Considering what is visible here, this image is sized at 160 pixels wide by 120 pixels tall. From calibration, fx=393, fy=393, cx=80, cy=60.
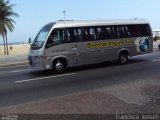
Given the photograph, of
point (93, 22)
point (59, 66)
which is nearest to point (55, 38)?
point (59, 66)

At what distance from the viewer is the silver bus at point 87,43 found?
19109 mm

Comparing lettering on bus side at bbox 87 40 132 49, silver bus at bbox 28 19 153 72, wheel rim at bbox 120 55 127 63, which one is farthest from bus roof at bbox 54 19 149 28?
wheel rim at bbox 120 55 127 63

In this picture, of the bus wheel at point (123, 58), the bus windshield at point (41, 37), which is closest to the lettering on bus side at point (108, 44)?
the bus wheel at point (123, 58)

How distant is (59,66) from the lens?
63.6 feet

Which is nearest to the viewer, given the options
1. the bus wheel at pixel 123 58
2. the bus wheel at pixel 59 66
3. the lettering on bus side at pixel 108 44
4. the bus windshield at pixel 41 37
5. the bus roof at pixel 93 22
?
the bus windshield at pixel 41 37

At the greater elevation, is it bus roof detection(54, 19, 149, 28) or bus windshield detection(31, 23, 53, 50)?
bus roof detection(54, 19, 149, 28)

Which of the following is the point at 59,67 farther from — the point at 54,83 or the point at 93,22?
the point at 54,83

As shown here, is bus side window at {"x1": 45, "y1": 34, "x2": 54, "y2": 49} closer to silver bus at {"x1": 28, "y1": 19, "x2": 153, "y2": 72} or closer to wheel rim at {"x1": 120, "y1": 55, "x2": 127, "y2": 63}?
silver bus at {"x1": 28, "y1": 19, "x2": 153, "y2": 72}

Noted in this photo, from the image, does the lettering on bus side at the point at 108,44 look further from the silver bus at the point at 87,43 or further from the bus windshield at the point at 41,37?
the bus windshield at the point at 41,37

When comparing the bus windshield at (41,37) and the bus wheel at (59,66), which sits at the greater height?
the bus windshield at (41,37)

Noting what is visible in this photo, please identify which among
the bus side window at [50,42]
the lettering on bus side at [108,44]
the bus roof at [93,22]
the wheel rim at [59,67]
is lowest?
the wheel rim at [59,67]

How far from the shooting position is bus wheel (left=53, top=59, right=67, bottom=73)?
19297mm

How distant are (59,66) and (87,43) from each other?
Result: 218 cm

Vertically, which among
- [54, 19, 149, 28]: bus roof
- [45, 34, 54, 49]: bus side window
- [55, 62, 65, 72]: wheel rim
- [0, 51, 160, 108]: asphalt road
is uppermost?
[54, 19, 149, 28]: bus roof
